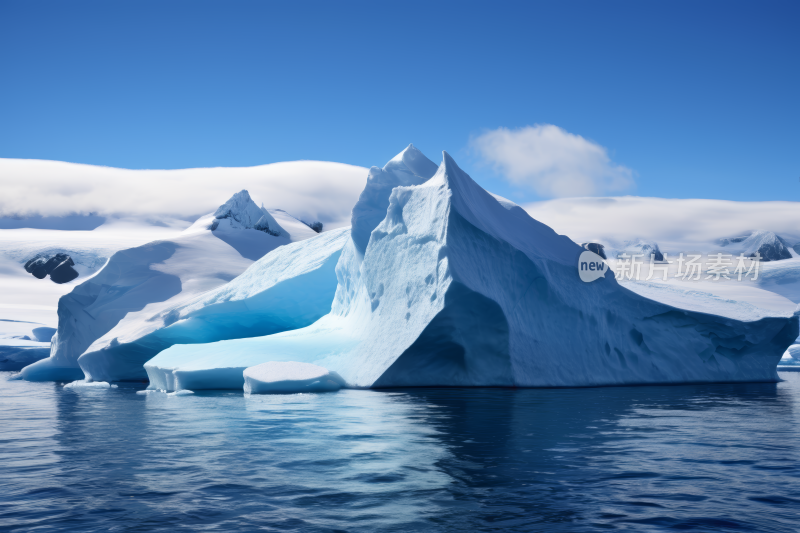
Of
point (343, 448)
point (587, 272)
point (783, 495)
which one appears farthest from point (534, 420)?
point (587, 272)

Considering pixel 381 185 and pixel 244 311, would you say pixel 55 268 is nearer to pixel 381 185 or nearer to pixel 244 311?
pixel 244 311

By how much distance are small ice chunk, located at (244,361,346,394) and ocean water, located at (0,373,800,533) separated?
2.46m

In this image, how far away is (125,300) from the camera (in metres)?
20.5

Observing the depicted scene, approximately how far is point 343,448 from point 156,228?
7675 centimetres

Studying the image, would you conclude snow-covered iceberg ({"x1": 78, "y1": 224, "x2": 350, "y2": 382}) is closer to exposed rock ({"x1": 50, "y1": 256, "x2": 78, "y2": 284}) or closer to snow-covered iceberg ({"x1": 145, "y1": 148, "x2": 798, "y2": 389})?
snow-covered iceberg ({"x1": 145, "y1": 148, "x2": 798, "y2": 389})

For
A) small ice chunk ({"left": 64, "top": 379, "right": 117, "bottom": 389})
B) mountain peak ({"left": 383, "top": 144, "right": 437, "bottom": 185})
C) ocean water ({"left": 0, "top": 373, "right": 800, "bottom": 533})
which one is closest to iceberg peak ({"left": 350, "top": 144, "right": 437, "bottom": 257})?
mountain peak ({"left": 383, "top": 144, "right": 437, "bottom": 185})

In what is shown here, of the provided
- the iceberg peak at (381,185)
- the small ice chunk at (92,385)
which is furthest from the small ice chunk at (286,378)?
the small ice chunk at (92,385)

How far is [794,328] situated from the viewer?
15.9 meters

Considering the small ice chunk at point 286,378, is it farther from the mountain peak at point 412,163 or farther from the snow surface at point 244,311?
the mountain peak at point 412,163

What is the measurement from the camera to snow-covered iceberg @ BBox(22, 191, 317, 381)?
60.6ft

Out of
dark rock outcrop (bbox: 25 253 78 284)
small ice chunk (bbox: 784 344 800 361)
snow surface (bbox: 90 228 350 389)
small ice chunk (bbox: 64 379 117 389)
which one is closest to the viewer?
small ice chunk (bbox: 64 379 117 389)

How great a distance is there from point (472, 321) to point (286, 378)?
3.54 m

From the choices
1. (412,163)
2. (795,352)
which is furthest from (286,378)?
(795,352)

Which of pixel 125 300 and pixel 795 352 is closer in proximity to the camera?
pixel 125 300
